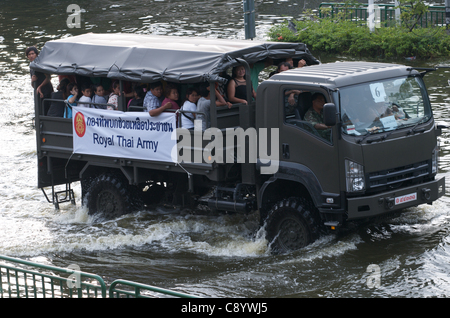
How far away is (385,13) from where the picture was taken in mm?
23375

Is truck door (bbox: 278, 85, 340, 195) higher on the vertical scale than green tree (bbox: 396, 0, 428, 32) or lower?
lower

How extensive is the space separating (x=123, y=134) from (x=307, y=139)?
10.7 ft

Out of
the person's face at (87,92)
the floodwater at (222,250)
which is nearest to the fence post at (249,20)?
the person's face at (87,92)

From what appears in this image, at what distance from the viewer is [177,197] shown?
34.2 ft

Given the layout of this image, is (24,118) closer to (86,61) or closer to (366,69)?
(86,61)

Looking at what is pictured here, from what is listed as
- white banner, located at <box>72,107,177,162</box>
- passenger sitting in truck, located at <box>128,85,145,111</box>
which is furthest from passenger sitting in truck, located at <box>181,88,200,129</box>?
passenger sitting in truck, located at <box>128,85,145,111</box>

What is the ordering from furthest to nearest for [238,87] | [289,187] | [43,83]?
[43,83]
[238,87]
[289,187]

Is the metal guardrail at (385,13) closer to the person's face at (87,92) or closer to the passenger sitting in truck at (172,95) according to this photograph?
the person's face at (87,92)

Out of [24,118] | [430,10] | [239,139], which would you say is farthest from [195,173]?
[430,10]

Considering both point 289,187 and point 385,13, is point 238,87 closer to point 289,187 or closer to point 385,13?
point 289,187

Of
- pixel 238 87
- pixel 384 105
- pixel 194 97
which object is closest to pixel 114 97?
pixel 194 97

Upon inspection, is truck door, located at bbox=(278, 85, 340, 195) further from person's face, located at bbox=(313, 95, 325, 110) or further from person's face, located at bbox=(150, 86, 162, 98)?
person's face, located at bbox=(150, 86, 162, 98)

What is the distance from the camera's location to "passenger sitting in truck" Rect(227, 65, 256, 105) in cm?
922

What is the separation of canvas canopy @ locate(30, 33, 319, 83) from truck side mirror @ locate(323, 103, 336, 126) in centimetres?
175
